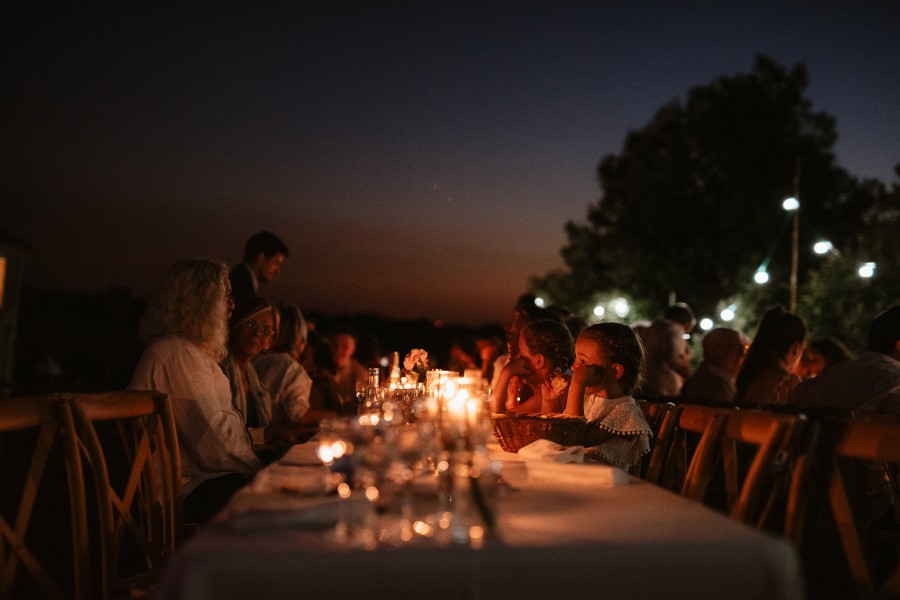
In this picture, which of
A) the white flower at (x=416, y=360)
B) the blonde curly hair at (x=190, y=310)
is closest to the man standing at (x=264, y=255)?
the white flower at (x=416, y=360)

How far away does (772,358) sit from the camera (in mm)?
5938

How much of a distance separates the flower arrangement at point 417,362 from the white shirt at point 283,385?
3.98 ft

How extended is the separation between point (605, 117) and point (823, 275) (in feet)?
37.4

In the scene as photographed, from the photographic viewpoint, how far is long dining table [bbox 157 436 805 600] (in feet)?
5.25

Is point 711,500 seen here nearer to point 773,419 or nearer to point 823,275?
point 773,419

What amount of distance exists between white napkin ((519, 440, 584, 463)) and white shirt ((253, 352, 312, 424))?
348 cm

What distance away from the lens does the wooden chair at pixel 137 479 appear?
9.68 ft

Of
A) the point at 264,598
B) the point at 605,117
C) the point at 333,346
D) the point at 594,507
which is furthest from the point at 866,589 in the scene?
the point at 605,117

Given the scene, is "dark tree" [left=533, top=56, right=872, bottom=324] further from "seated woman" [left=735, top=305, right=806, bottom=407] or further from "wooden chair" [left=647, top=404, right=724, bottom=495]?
"wooden chair" [left=647, top=404, right=724, bottom=495]

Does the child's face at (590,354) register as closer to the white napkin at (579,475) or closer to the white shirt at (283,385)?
the white napkin at (579,475)

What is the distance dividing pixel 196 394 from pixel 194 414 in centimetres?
9

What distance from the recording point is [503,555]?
165 centimetres

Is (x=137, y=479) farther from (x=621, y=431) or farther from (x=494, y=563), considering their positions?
(x=494, y=563)

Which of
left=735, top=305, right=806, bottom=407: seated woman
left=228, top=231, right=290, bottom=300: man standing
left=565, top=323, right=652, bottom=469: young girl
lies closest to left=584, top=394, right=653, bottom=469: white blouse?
left=565, top=323, right=652, bottom=469: young girl
